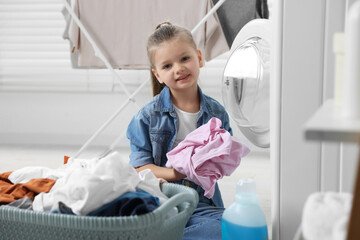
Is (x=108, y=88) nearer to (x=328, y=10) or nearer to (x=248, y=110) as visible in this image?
(x=248, y=110)

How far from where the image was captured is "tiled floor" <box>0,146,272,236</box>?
260 cm

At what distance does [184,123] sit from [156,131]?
0.34ft

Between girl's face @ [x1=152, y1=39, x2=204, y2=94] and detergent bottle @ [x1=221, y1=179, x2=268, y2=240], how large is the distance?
0.61m

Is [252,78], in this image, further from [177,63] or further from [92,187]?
[92,187]

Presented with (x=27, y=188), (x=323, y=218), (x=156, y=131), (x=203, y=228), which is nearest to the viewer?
(x=323, y=218)

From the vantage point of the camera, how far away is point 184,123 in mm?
1748

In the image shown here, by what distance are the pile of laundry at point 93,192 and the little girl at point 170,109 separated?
37 cm

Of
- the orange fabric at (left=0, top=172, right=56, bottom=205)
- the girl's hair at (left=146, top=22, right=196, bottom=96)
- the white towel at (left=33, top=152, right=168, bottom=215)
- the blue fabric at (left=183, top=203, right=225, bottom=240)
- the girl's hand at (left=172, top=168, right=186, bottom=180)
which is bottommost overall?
the blue fabric at (left=183, top=203, right=225, bottom=240)

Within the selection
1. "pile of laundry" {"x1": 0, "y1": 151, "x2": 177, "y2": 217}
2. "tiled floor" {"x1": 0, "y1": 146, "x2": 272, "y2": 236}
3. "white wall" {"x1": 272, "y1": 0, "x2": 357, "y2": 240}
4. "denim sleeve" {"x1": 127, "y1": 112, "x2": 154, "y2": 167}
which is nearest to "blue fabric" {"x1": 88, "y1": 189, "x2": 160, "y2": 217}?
"pile of laundry" {"x1": 0, "y1": 151, "x2": 177, "y2": 217}

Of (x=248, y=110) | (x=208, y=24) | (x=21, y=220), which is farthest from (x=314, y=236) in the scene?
(x=208, y=24)

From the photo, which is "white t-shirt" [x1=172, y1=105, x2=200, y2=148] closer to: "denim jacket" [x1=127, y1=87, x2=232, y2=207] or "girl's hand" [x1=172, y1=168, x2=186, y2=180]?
"denim jacket" [x1=127, y1=87, x2=232, y2=207]

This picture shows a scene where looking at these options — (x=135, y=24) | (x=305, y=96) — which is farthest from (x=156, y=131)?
(x=135, y=24)

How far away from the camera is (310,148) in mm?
1110

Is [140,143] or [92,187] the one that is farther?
[140,143]
